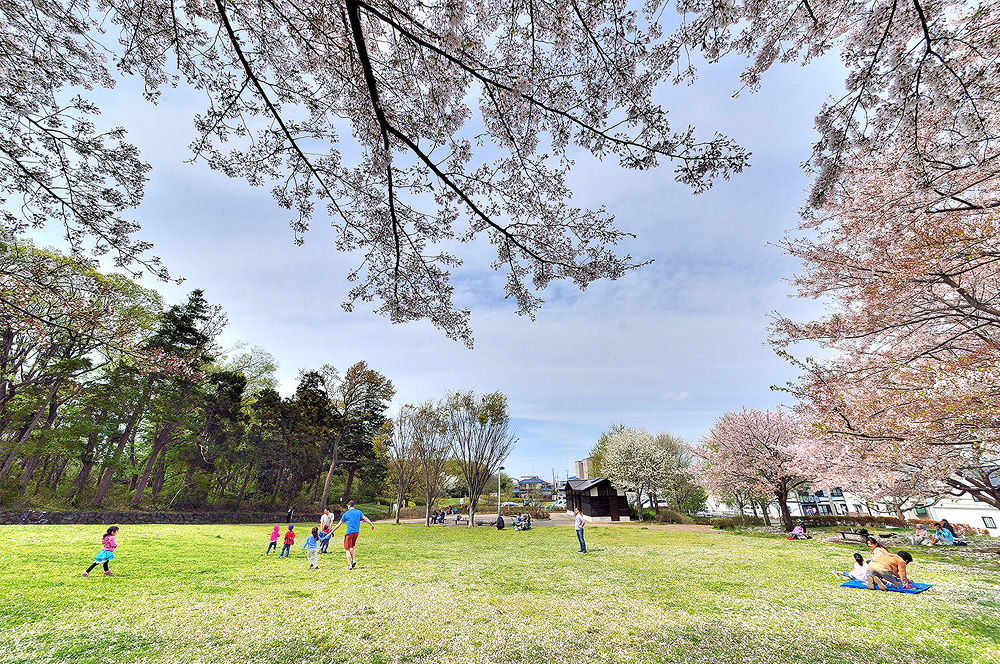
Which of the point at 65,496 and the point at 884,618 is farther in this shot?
the point at 65,496

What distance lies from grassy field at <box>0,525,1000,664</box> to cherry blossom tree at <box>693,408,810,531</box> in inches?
506

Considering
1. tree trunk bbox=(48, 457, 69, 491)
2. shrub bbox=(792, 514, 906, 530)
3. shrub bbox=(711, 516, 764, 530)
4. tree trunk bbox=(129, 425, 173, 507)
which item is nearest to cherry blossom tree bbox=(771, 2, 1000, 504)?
shrub bbox=(711, 516, 764, 530)

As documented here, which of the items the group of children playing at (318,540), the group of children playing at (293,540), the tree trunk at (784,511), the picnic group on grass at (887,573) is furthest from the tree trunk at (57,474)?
the tree trunk at (784,511)

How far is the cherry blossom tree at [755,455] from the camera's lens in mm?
20375

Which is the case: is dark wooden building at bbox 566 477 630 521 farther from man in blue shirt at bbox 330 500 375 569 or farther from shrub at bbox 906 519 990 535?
man in blue shirt at bbox 330 500 375 569

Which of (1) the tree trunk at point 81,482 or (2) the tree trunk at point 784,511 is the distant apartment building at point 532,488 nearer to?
(2) the tree trunk at point 784,511

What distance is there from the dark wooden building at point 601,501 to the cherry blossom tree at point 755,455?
337 inches

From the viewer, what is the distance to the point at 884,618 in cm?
488

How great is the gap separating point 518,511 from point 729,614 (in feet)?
107

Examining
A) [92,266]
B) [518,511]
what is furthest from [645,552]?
[518,511]

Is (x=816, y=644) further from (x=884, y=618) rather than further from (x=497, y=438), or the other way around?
(x=497, y=438)

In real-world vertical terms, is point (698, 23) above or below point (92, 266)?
above

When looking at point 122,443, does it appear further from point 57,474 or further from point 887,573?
point 887,573

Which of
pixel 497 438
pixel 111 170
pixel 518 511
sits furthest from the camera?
pixel 518 511
